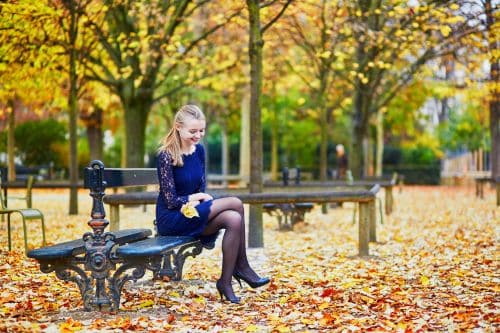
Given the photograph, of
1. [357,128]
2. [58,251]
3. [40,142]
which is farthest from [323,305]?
[40,142]

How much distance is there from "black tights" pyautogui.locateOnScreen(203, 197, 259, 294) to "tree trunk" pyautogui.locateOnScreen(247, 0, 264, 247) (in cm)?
437

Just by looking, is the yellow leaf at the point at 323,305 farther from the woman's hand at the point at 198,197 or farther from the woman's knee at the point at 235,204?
the woman's hand at the point at 198,197

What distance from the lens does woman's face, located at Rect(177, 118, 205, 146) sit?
731 cm

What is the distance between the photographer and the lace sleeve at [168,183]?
24.0 feet

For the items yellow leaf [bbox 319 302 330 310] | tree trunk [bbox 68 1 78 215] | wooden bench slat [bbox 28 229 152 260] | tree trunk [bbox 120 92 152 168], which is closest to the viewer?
wooden bench slat [bbox 28 229 152 260]

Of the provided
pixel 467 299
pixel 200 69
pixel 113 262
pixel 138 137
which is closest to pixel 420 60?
pixel 200 69

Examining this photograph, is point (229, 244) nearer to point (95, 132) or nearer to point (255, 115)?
point (255, 115)

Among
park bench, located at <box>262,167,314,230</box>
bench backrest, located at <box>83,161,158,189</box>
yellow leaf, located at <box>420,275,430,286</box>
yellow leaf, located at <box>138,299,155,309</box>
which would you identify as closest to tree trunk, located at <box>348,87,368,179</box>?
park bench, located at <box>262,167,314,230</box>

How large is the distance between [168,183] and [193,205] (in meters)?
0.30

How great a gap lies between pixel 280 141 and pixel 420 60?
24176mm

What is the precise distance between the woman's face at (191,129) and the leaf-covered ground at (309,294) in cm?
146

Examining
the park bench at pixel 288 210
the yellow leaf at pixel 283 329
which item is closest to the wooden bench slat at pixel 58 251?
the yellow leaf at pixel 283 329

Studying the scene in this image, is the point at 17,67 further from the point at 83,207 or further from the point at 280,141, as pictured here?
the point at 280,141

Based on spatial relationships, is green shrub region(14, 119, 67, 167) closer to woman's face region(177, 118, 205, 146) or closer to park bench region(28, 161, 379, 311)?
woman's face region(177, 118, 205, 146)
